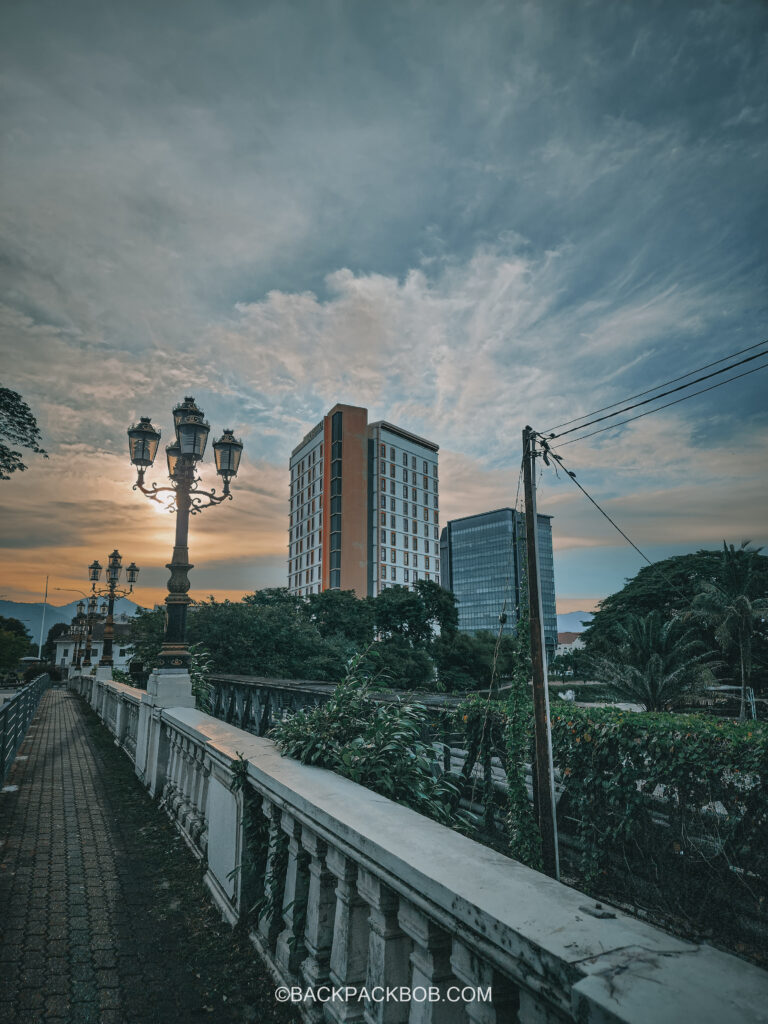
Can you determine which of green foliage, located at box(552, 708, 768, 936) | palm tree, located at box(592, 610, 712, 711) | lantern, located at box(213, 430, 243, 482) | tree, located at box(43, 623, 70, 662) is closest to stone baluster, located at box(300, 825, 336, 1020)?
green foliage, located at box(552, 708, 768, 936)

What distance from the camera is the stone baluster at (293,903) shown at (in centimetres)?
264

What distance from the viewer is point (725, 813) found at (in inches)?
258

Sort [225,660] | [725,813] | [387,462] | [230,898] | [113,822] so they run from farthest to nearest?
[387,462] < [225,660] < [725,813] < [113,822] < [230,898]

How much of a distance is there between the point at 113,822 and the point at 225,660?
55.6 ft

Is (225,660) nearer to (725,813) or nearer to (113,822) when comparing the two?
(113,822)

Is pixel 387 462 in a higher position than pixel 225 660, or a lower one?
higher

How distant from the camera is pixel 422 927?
6.09ft

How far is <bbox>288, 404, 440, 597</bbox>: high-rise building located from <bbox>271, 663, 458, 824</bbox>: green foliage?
7834 cm

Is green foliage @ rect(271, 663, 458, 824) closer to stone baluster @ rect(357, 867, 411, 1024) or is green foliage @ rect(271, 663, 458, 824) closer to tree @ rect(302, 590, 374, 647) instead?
stone baluster @ rect(357, 867, 411, 1024)

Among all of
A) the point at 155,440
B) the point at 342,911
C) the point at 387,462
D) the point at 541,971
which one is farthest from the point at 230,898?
the point at 387,462

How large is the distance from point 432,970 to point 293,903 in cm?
109

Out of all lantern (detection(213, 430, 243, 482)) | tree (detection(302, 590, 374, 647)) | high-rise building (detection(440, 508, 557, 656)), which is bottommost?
tree (detection(302, 590, 374, 647))

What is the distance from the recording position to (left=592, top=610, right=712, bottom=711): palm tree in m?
26.1

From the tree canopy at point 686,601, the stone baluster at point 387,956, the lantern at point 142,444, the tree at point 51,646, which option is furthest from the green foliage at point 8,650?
the tree at point 51,646
